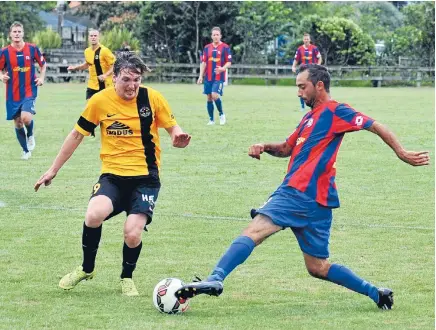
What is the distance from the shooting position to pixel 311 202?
697 cm

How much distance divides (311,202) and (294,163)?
316 millimetres

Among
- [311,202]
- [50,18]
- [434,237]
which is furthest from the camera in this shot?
[50,18]

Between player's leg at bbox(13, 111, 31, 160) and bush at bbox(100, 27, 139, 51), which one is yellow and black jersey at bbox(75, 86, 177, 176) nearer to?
player's leg at bbox(13, 111, 31, 160)

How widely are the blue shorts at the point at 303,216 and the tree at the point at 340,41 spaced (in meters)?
44.8

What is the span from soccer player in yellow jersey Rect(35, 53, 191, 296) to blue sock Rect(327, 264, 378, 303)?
140 cm

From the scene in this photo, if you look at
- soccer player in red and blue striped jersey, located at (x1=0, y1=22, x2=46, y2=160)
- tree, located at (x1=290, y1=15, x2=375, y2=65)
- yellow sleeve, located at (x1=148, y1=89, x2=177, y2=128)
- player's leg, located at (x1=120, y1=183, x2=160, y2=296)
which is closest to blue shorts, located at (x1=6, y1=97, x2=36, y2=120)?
soccer player in red and blue striped jersey, located at (x1=0, y1=22, x2=46, y2=160)

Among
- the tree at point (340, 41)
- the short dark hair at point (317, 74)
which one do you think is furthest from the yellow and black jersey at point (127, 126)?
the tree at point (340, 41)

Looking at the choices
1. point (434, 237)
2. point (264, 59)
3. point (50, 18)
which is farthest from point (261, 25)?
point (434, 237)

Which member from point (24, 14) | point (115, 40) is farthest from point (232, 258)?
point (24, 14)

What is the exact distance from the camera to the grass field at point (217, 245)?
22.7 feet

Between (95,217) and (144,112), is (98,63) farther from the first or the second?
(95,217)

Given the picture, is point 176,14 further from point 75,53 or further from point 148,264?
point 148,264

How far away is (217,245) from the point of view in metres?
9.59

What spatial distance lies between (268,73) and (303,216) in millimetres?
44471
